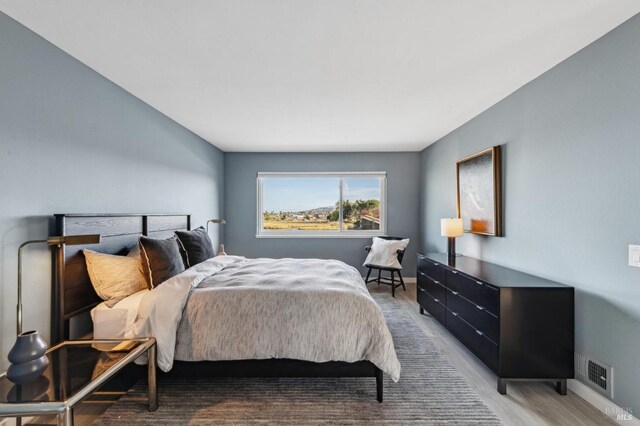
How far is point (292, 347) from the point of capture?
1.96 meters

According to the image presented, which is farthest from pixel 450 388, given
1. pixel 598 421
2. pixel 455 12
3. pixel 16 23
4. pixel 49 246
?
pixel 16 23

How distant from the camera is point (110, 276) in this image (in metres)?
2.06

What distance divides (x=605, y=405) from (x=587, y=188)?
4.70ft

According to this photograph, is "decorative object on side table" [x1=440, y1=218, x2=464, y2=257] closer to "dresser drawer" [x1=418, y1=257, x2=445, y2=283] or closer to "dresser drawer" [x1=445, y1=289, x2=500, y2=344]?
"dresser drawer" [x1=418, y1=257, x2=445, y2=283]

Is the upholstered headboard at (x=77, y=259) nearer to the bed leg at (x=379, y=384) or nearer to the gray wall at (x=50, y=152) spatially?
the gray wall at (x=50, y=152)

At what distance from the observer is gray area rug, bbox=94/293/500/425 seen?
1.81 m

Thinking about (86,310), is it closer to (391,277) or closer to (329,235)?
(329,235)

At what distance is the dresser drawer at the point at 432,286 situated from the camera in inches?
120

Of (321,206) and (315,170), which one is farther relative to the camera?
(321,206)

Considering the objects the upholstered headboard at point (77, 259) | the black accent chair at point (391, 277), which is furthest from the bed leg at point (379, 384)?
the black accent chair at point (391, 277)

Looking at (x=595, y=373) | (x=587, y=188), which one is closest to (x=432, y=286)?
(x=595, y=373)

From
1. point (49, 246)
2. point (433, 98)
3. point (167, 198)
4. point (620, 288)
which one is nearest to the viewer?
point (620, 288)

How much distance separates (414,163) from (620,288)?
12.1ft

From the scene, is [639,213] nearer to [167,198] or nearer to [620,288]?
[620,288]
